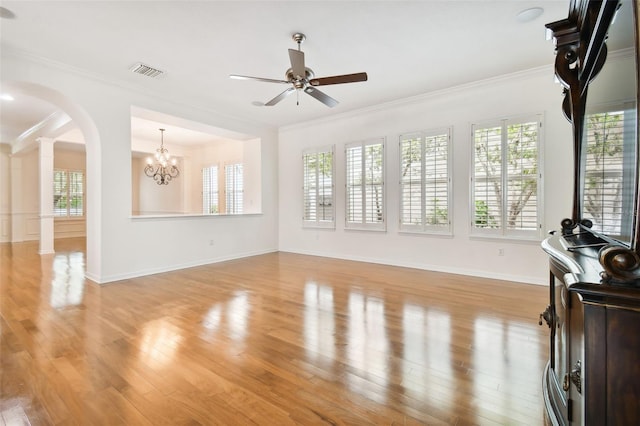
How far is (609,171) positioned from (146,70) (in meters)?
5.10

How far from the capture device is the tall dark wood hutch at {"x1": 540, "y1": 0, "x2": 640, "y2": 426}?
32.2 inches

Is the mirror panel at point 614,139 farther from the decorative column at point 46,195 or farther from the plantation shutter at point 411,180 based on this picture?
the decorative column at point 46,195

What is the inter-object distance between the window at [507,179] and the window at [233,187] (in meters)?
6.16

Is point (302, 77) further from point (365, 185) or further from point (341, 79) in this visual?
point (365, 185)

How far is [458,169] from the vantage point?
5008 millimetres

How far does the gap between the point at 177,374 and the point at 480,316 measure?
9.28 feet

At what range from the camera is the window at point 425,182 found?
202 inches

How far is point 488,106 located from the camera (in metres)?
4.76

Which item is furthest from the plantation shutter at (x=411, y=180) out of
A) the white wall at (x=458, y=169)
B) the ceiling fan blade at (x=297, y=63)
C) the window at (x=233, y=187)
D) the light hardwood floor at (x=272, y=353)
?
the window at (x=233, y=187)

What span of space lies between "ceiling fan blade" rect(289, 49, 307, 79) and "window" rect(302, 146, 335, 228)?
3.16 meters

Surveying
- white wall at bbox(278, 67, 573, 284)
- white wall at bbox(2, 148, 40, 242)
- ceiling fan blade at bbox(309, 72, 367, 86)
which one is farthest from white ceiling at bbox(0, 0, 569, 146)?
white wall at bbox(2, 148, 40, 242)

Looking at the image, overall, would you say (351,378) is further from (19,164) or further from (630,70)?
(19,164)

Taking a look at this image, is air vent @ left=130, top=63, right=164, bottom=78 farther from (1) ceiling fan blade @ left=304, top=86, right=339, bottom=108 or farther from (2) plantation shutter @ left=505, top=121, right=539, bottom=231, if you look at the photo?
(2) plantation shutter @ left=505, top=121, right=539, bottom=231

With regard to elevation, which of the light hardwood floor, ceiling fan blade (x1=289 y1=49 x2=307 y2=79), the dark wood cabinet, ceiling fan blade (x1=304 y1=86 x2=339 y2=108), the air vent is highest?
the air vent
